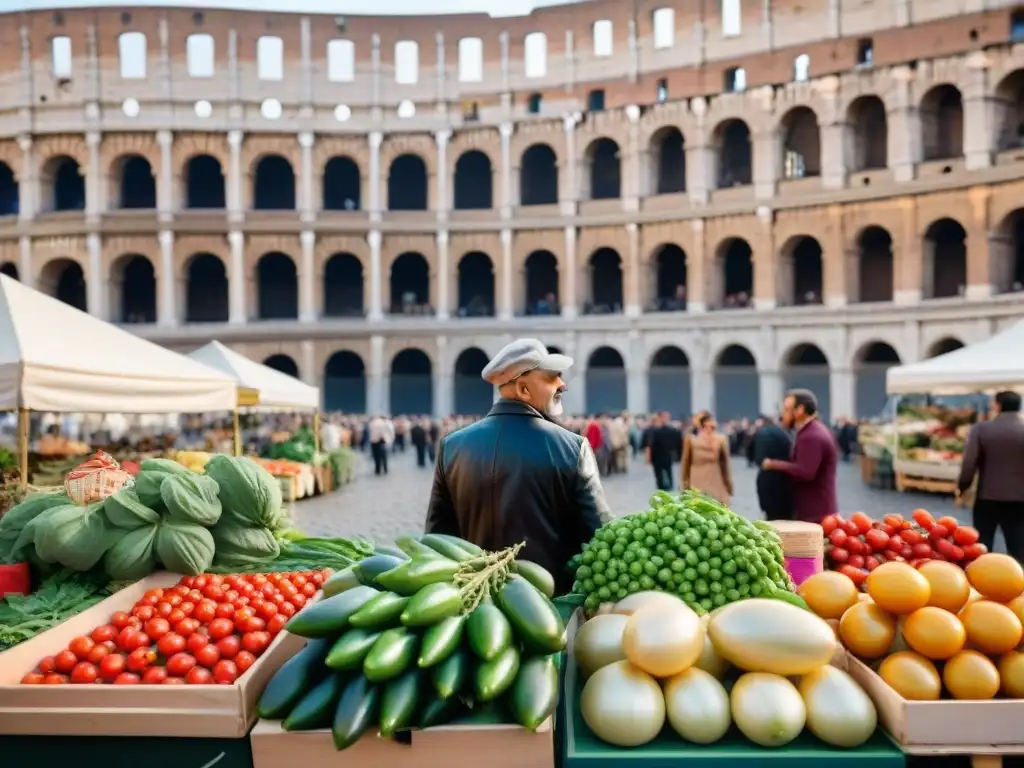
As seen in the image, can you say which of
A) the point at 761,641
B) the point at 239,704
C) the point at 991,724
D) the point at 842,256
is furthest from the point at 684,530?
the point at 842,256

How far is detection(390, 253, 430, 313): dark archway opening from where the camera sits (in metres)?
33.5

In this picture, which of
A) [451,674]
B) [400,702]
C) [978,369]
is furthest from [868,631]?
[978,369]

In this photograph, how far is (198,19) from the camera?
99.0ft

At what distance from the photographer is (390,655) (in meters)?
2.25

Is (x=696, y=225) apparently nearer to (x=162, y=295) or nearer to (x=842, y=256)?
(x=842, y=256)

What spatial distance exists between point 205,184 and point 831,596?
111ft

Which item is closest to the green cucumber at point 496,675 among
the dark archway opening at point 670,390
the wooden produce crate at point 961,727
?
the wooden produce crate at point 961,727

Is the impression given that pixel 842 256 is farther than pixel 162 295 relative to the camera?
No

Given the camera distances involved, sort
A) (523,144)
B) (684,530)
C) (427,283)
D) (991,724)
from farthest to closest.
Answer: (427,283)
(523,144)
(684,530)
(991,724)

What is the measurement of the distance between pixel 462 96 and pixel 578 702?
30623 millimetres

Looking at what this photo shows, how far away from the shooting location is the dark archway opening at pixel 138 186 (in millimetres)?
32562

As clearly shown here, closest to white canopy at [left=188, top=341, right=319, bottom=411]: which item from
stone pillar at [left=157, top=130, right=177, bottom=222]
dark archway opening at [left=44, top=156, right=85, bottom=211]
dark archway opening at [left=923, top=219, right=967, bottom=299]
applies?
stone pillar at [left=157, top=130, right=177, bottom=222]

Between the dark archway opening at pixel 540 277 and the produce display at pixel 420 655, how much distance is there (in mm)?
30127

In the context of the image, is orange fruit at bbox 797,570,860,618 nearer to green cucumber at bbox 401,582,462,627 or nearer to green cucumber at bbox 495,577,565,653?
green cucumber at bbox 495,577,565,653
